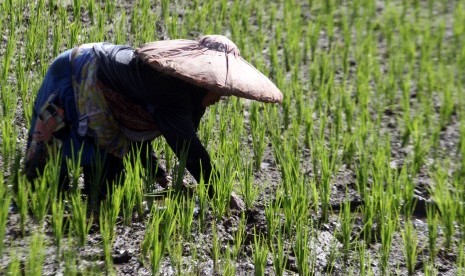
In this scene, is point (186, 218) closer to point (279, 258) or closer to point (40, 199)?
point (279, 258)

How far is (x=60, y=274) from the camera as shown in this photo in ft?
8.80

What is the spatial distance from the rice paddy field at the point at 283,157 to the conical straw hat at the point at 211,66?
390 mm

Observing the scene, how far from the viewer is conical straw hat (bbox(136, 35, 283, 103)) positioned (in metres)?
2.82

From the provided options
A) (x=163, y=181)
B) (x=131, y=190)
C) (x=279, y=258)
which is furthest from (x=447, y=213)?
(x=131, y=190)

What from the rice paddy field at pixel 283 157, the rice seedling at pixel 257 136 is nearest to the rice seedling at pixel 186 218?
the rice paddy field at pixel 283 157

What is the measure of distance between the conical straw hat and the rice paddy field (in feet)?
1.28

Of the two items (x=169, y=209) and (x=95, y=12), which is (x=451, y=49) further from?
(x=169, y=209)

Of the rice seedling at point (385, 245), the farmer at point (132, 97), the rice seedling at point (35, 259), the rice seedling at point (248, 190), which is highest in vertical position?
the farmer at point (132, 97)

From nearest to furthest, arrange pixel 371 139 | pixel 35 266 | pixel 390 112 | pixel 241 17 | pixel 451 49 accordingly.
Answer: pixel 35 266, pixel 371 139, pixel 390 112, pixel 241 17, pixel 451 49

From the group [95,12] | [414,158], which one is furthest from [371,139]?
[95,12]

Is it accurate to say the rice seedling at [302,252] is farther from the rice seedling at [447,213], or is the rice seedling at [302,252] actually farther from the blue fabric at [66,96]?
the blue fabric at [66,96]

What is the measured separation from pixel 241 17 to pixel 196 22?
1.54 ft

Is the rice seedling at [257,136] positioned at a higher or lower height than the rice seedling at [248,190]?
higher

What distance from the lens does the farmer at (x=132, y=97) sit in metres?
2.89
